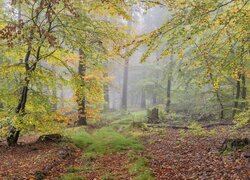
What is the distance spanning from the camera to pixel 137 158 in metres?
8.50

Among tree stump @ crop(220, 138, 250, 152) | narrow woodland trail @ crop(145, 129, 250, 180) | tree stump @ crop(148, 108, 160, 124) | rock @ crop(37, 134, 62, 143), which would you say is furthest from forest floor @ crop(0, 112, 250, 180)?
tree stump @ crop(148, 108, 160, 124)

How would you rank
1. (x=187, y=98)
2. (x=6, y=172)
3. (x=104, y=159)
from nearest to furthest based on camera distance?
1. (x=6, y=172)
2. (x=104, y=159)
3. (x=187, y=98)

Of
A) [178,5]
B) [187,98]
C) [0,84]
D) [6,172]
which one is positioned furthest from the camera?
[187,98]

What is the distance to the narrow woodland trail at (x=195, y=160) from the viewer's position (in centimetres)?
634

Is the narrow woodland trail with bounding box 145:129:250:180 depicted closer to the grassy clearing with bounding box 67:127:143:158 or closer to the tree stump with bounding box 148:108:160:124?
the grassy clearing with bounding box 67:127:143:158

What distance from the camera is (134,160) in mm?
8367

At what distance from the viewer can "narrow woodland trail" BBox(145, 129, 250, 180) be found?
6336 mm

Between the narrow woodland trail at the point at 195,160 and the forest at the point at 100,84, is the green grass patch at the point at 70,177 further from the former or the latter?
the narrow woodland trail at the point at 195,160

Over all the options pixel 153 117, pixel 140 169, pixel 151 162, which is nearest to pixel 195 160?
pixel 151 162

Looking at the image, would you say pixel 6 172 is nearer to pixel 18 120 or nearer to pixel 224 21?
pixel 18 120

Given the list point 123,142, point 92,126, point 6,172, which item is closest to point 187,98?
point 92,126

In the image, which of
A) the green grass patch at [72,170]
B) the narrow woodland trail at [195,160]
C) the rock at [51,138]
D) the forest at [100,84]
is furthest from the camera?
the rock at [51,138]

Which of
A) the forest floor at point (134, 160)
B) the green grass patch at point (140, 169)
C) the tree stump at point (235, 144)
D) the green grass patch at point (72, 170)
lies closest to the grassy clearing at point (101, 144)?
the forest floor at point (134, 160)

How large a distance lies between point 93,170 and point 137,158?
172 centimetres
